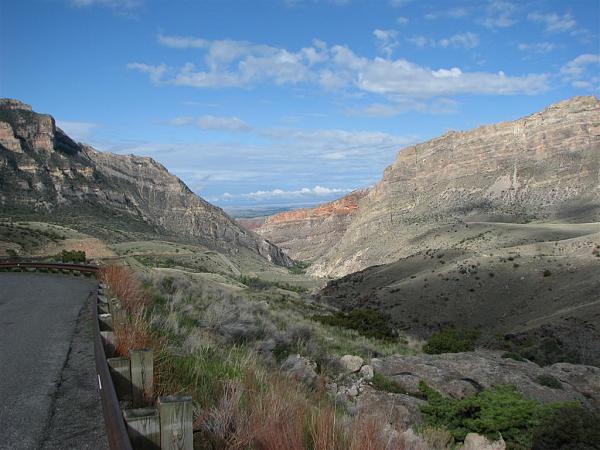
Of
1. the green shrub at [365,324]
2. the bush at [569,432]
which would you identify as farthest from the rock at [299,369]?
the green shrub at [365,324]

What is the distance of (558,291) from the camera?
111 feet

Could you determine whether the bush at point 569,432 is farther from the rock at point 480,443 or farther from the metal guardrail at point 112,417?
the metal guardrail at point 112,417

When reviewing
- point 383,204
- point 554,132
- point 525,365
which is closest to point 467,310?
point 525,365

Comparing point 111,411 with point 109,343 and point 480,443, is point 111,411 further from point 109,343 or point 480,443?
point 480,443

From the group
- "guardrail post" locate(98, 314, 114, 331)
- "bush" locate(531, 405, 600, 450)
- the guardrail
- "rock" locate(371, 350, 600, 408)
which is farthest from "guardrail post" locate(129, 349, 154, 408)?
"rock" locate(371, 350, 600, 408)

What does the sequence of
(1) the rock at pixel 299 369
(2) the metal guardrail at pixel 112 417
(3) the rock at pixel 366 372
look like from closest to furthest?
(2) the metal guardrail at pixel 112 417 → (1) the rock at pixel 299 369 → (3) the rock at pixel 366 372

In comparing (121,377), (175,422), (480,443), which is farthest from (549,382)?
(175,422)

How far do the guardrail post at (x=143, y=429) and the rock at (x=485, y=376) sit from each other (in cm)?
836

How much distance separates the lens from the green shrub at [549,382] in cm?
1169

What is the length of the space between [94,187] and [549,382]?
11432 cm

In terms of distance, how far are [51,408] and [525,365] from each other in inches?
483

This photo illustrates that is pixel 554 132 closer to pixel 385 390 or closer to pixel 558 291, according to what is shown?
pixel 558 291

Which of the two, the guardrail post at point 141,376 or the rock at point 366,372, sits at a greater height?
the guardrail post at point 141,376

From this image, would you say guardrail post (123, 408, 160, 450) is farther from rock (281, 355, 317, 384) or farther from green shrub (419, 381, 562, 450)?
green shrub (419, 381, 562, 450)
